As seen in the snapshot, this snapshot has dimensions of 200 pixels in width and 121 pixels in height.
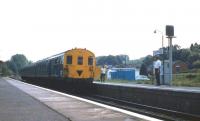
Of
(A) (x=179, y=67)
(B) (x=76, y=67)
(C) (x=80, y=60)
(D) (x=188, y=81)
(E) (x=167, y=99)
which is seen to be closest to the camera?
(E) (x=167, y=99)

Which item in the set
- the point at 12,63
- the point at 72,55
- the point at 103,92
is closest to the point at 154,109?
the point at 103,92

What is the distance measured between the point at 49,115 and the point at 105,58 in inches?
5673

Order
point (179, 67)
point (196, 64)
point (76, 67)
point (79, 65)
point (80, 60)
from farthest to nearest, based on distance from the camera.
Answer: point (196, 64) → point (179, 67) → point (80, 60) → point (79, 65) → point (76, 67)

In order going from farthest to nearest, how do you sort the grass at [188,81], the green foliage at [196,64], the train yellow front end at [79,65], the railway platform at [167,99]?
the green foliage at [196,64] < the train yellow front end at [79,65] < the grass at [188,81] < the railway platform at [167,99]

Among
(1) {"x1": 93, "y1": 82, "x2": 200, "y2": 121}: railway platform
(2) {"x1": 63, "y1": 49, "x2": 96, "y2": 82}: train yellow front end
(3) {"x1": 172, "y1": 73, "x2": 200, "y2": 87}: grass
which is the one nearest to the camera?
(1) {"x1": 93, "y1": 82, "x2": 200, "y2": 121}: railway platform

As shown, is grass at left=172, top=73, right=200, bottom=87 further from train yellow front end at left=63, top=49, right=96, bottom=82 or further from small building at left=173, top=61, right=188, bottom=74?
small building at left=173, top=61, right=188, bottom=74

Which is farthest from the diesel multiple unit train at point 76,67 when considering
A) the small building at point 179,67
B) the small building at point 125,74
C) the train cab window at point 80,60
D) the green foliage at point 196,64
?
the green foliage at point 196,64

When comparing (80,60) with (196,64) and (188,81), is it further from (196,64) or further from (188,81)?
(196,64)

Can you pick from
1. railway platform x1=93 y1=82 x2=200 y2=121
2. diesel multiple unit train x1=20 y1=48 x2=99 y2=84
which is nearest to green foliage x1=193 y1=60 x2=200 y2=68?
diesel multiple unit train x1=20 y1=48 x2=99 y2=84

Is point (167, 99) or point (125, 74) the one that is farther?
point (125, 74)

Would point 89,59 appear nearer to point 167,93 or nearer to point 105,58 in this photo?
point 167,93

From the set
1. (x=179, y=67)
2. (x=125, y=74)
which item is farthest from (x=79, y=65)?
(x=179, y=67)

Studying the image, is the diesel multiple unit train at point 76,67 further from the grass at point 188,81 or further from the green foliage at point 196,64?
the green foliage at point 196,64

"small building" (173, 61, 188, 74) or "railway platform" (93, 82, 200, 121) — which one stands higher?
"small building" (173, 61, 188, 74)
